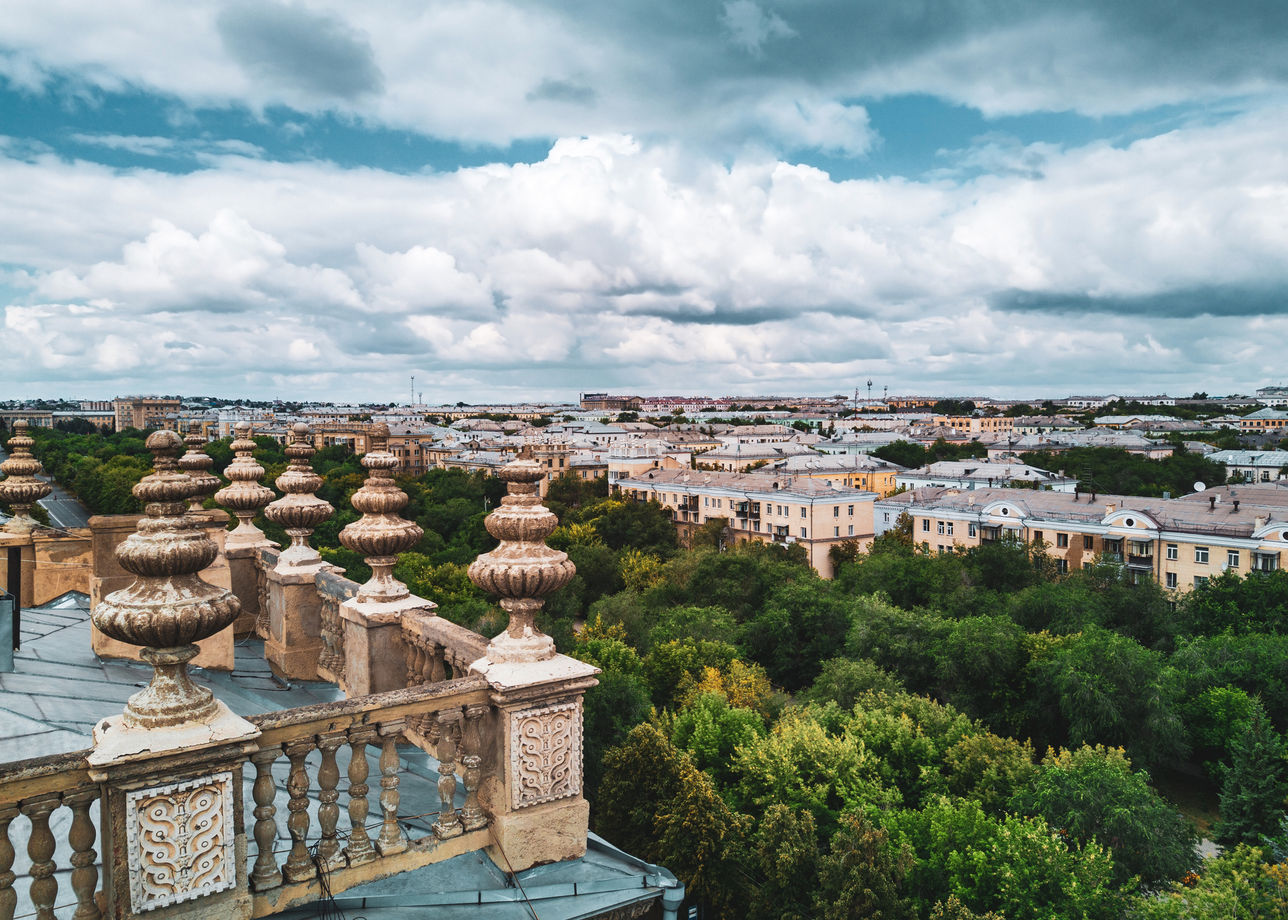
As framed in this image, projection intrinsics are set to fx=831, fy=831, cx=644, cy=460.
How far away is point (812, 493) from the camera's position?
62031mm

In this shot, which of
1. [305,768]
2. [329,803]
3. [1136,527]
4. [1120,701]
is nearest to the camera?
[329,803]

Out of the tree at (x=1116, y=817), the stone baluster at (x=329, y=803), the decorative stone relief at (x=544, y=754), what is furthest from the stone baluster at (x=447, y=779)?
the tree at (x=1116, y=817)

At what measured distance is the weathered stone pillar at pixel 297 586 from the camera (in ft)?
30.0

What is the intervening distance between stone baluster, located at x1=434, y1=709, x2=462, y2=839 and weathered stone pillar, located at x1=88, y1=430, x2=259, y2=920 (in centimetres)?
115

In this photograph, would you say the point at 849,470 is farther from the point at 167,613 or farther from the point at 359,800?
the point at 167,613

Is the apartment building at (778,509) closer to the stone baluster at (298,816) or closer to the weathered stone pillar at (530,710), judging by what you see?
the weathered stone pillar at (530,710)

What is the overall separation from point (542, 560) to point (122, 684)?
4.58 meters

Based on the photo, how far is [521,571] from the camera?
5336mm

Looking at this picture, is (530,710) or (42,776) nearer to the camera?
(42,776)

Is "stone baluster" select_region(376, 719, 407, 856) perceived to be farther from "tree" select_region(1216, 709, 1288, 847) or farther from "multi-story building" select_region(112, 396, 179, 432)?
"multi-story building" select_region(112, 396, 179, 432)

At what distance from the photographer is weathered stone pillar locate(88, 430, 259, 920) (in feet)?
13.0

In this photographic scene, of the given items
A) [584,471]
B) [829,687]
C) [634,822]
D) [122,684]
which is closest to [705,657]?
[829,687]

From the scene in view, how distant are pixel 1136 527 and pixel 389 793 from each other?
52.7 m

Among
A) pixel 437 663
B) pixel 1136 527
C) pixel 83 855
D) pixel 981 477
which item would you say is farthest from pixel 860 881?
pixel 981 477
